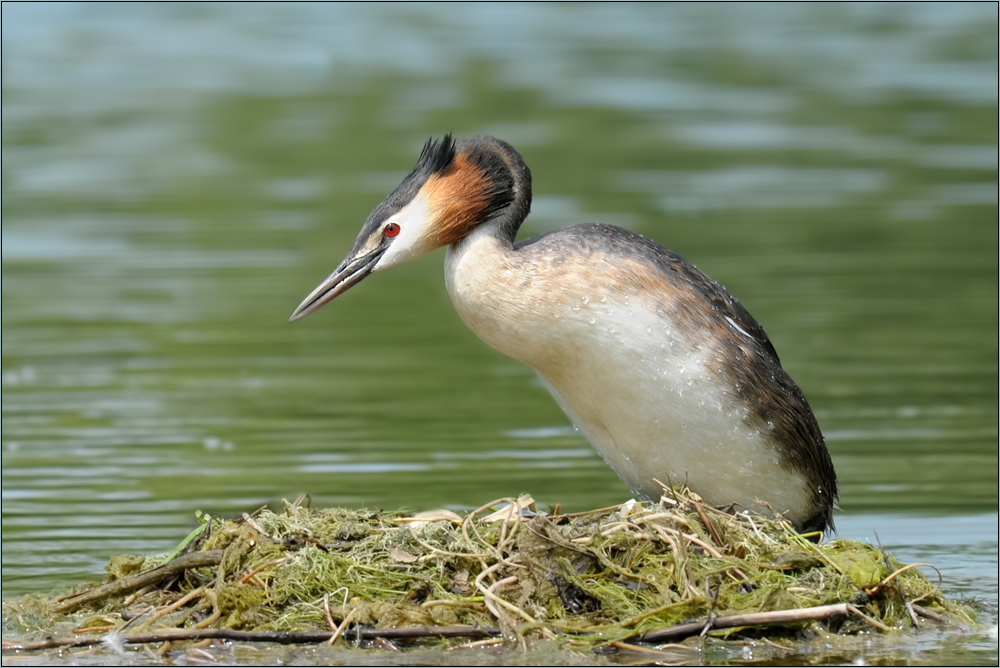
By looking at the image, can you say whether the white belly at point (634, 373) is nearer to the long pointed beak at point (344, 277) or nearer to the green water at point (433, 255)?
the long pointed beak at point (344, 277)

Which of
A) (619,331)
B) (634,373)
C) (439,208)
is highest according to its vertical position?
(439,208)

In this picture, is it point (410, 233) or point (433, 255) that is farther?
point (433, 255)

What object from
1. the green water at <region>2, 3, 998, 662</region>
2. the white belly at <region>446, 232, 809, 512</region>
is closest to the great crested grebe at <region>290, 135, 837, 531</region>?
the white belly at <region>446, 232, 809, 512</region>

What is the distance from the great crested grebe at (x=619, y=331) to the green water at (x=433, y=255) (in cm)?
111

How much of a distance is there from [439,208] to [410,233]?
185 millimetres

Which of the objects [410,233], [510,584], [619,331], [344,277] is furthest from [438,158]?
[510,584]

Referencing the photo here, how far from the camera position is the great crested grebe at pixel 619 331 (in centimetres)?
887

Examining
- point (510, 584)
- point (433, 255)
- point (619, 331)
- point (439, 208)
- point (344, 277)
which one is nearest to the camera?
point (510, 584)

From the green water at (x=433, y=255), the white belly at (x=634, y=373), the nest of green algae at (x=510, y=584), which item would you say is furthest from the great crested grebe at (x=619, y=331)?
the green water at (x=433, y=255)

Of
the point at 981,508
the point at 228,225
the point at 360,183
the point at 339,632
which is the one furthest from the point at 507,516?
the point at 360,183

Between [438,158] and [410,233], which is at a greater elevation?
[438,158]

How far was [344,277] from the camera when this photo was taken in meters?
9.33

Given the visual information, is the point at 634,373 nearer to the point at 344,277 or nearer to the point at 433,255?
the point at 344,277

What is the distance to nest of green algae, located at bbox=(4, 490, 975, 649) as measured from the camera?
25.6 feet
